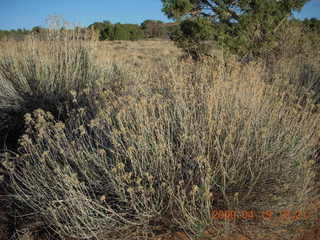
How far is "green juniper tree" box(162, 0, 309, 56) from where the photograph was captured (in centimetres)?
689

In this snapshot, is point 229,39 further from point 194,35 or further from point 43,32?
point 43,32

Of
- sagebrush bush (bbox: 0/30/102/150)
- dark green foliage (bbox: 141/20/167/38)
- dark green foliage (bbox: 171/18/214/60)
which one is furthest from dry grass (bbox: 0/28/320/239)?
dark green foliage (bbox: 141/20/167/38)

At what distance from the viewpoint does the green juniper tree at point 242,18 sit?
6.89 m

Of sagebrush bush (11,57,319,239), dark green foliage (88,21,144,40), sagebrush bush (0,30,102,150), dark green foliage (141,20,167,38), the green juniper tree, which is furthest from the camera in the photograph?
dark green foliage (141,20,167,38)

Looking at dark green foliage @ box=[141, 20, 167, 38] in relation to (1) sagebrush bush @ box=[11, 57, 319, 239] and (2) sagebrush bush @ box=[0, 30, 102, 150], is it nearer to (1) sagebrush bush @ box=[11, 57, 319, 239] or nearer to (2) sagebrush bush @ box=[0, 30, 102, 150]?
(2) sagebrush bush @ box=[0, 30, 102, 150]

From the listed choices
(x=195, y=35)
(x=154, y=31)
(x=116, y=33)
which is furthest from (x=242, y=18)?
(x=154, y=31)

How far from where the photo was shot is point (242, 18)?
689cm

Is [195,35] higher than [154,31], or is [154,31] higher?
[154,31]

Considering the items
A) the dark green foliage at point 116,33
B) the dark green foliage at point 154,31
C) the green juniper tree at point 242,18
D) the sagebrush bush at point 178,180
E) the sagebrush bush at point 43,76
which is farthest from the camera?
the dark green foliage at point 154,31

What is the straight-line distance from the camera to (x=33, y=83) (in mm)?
5270
